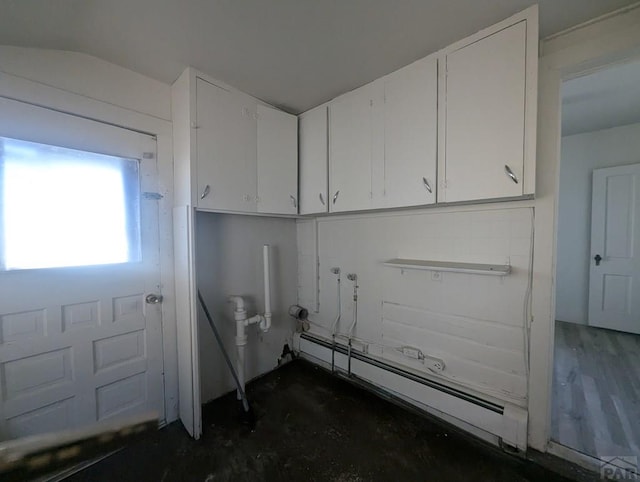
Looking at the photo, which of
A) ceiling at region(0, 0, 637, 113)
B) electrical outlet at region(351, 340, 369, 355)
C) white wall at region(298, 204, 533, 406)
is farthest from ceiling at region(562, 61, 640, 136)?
electrical outlet at region(351, 340, 369, 355)

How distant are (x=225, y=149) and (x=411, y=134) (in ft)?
4.15

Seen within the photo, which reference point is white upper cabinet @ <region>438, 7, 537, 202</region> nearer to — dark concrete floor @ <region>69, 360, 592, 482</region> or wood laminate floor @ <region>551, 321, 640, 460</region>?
dark concrete floor @ <region>69, 360, 592, 482</region>

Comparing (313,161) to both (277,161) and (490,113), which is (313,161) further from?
(490,113)

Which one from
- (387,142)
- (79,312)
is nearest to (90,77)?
(79,312)

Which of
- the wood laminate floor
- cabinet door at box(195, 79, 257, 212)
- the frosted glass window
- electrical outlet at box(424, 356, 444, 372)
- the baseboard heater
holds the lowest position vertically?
the wood laminate floor

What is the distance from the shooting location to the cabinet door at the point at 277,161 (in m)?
2.09

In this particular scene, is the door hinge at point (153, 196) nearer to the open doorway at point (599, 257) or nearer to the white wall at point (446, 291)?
the white wall at point (446, 291)

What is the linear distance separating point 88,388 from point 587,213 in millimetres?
5608

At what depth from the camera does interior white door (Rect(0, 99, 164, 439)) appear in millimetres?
1350

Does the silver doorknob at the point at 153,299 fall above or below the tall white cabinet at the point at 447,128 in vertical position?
below

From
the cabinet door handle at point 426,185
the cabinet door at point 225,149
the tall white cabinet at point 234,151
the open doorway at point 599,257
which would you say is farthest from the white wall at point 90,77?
the open doorway at point 599,257

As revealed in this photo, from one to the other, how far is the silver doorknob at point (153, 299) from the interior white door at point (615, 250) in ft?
16.6

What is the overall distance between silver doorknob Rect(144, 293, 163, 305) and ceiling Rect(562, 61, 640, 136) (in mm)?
3291

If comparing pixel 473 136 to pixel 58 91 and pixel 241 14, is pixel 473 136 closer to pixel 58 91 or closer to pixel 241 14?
pixel 241 14
